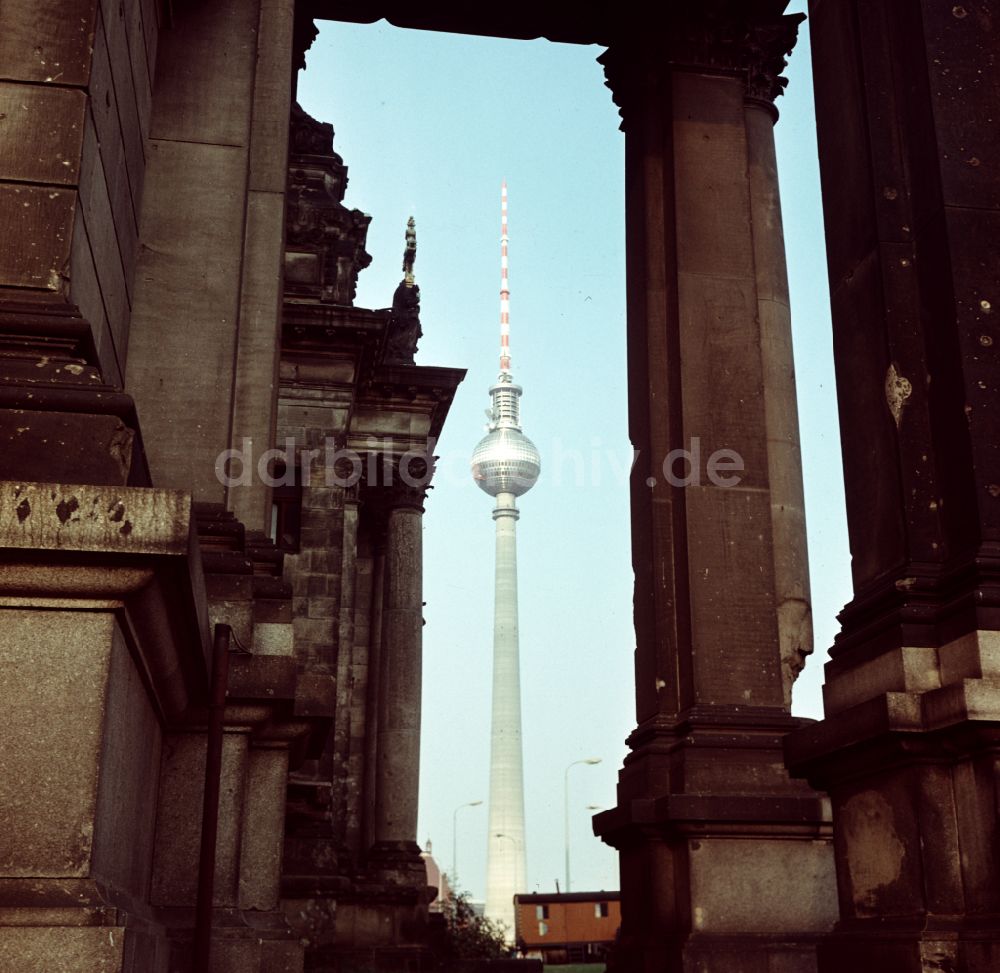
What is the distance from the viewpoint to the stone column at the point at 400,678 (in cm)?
3225

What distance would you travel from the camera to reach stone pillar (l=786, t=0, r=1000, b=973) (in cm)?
722

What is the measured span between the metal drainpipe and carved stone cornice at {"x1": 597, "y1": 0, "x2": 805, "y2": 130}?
10502 millimetres

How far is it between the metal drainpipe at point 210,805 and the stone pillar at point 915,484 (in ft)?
11.4

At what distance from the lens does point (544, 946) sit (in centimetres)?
7600

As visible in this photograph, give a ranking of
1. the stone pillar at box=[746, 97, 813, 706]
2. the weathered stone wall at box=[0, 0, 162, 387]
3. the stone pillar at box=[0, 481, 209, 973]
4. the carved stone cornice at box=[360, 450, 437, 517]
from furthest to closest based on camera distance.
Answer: the carved stone cornice at box=[360, 450, 437, 517] < the stone pillar at box=[746, 97, 813, 706] < the weathered stone wall at box=[0, 0, 162, 387] < the stone pillar at box=[0, 481, 209, 973]

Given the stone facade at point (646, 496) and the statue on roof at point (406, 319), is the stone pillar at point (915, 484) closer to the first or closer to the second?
the stone facade at point (646, 496)

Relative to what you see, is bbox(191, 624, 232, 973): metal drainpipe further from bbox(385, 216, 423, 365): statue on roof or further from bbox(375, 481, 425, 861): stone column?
bbox(385, 216, 423, 365): statue on roof

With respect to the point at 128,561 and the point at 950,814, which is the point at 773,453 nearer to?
the point at 950,814

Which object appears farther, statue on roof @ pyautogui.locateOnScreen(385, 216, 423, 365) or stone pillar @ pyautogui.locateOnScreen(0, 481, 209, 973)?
statue on roof @ pyautogui.locateOnScreen(385, 216, 423, 365)

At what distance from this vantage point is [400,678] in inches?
1307

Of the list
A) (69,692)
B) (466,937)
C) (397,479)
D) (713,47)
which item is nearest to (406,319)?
(397,479)

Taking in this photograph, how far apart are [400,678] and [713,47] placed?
1991 centimetres

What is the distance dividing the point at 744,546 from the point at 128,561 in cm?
967

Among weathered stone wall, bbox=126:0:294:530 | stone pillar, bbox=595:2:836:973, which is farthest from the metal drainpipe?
stone pillar, bbox=595:2:836:973
